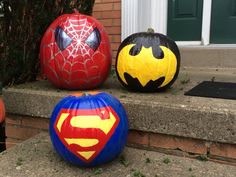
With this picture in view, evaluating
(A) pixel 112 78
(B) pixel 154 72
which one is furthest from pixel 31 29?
(B) pixel 154 72

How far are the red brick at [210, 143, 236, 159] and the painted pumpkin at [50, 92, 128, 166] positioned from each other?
2.00 feet

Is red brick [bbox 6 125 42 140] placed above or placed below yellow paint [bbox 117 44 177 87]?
below

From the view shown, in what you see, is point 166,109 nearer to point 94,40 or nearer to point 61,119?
point 61,119

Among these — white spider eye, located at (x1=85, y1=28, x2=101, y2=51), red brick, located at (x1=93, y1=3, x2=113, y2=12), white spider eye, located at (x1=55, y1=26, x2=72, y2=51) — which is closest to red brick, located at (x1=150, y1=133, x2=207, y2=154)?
white spider eye, located at (x1=85, y1=28, x2=101, y2=51)

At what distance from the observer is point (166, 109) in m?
2.09

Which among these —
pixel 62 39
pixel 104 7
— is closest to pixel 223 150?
pixel 62 39

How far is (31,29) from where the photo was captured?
9.03 feet

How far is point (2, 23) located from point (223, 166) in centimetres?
213

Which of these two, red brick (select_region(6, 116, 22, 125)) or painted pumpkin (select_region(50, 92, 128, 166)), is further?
red brick (select_region(6, 116, 22, 125))

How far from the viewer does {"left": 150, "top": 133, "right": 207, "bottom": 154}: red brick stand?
2.08 metres

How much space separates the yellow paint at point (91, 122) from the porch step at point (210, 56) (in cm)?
225

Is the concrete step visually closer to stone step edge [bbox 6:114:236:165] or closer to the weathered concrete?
stone step edge [bbox 6:114:236:165]

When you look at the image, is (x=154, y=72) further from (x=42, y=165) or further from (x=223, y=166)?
(x=42, y=165)

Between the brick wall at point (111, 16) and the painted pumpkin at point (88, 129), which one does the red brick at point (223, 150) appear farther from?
the brick wall at point (111, 16)
